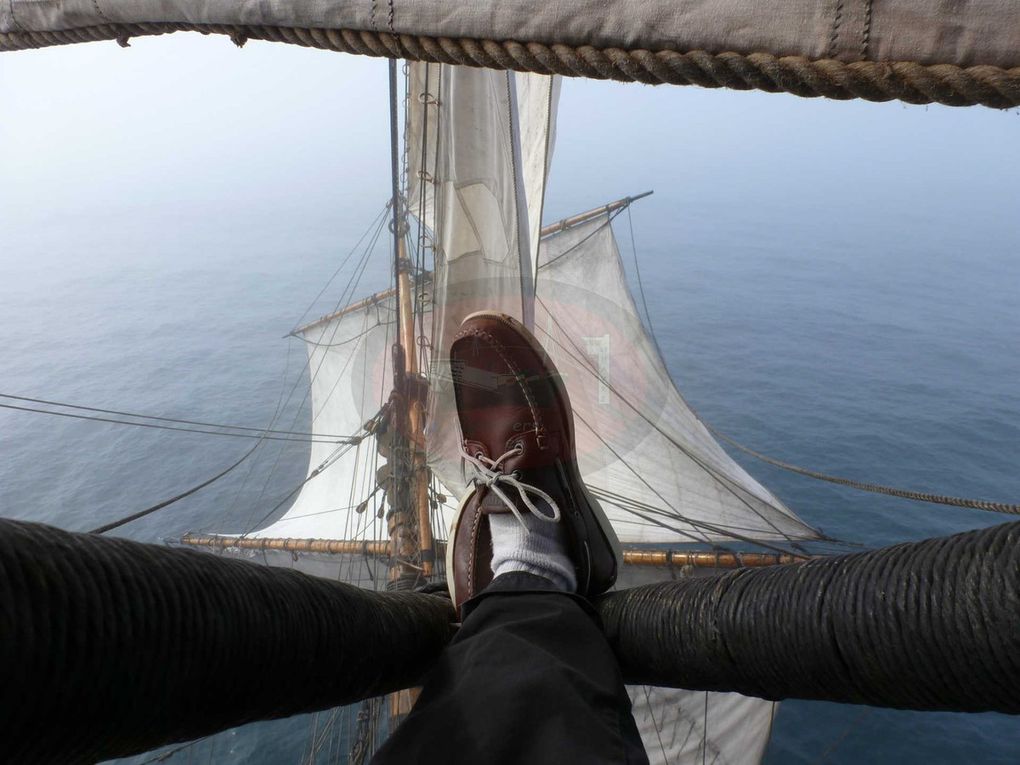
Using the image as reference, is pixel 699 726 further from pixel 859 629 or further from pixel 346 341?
pixel 346 341

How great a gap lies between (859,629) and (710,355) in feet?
46.9

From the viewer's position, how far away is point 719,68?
2.47 ft

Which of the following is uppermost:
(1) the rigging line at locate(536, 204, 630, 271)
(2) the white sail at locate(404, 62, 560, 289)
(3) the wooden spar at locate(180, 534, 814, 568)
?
(2) the white sail at locate(404, 62, 560, 289)

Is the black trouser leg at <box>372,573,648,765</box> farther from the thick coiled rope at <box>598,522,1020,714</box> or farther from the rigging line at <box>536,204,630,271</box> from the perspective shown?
the rigging line at <box>536,204,630,271</box>

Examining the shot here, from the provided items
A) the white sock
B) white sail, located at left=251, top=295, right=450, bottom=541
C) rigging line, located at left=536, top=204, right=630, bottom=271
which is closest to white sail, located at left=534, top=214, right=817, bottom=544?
rigging line, located at left=536, top=204, right=630, bottom=271

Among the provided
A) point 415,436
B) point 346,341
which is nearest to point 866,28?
point 415,436

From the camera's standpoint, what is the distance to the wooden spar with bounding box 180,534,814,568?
680 cm

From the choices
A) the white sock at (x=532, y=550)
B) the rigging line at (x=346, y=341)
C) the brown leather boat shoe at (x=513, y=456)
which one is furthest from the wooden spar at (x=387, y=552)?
the white sock at (x=532, y=550)

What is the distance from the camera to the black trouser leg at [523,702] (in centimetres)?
107

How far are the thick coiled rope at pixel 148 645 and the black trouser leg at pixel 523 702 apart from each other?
0.67 feet

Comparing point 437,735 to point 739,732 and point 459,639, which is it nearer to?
point 459,639

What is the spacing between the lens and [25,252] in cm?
2777

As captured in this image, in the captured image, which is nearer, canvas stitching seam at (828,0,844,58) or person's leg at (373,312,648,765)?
canvas stitching seam at (828,0,844,58)

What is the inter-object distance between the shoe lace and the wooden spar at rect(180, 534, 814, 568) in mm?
4229
